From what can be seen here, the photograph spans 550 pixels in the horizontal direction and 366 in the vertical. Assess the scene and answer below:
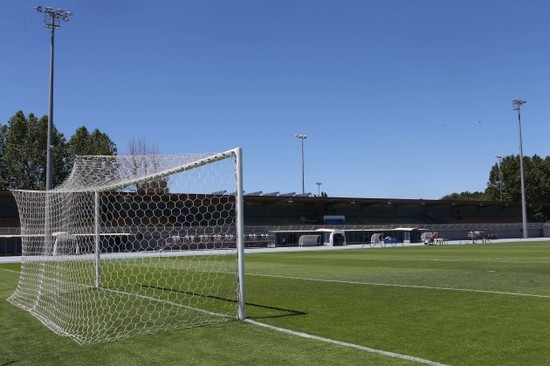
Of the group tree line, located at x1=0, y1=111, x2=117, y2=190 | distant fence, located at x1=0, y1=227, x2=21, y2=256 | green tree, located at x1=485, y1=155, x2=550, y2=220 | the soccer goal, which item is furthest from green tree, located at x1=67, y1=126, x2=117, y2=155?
green tree, located at x1=485, y1=155, x2=550, y2=220

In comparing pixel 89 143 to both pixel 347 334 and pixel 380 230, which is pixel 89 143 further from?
pixel 347 334

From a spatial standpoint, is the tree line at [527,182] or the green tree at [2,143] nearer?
the green tree at [2,143]

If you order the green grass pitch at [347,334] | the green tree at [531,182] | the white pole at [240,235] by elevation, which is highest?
the green tree at [531,182]

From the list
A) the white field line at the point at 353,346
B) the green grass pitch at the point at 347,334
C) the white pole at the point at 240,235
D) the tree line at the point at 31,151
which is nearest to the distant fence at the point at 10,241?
the tree line at the point at 31,151

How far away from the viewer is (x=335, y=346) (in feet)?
22.1

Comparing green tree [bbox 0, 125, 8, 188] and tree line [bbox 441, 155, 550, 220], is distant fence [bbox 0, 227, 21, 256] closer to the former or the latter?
green tree [bbox 0, 125, 8, 188]

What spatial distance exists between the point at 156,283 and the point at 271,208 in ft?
177

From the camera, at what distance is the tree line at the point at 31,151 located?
6794cm

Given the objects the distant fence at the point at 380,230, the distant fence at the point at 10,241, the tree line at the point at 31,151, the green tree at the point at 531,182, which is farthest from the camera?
the green tree at the point at 531,182

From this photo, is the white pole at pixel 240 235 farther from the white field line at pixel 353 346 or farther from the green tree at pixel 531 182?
the green tree at pixel 531 182

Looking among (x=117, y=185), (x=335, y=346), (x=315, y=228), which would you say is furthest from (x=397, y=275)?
(x=315, y=228)

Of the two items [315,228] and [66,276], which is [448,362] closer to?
[66,276]

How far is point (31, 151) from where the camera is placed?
224ft

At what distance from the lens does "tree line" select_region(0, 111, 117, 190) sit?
67938 millimetres
